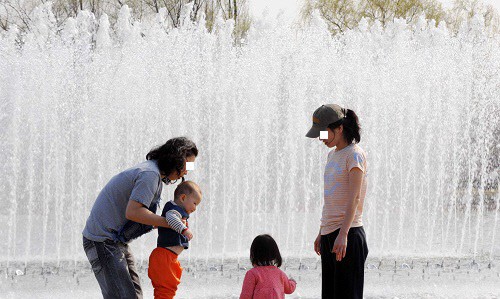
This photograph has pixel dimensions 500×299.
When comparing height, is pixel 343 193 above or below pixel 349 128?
below

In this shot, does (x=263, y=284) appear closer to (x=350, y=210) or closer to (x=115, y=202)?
(x=350, y=210)

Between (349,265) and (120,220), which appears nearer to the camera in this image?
(120,220)

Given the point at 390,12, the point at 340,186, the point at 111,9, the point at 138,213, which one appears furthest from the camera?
the point at 390,12

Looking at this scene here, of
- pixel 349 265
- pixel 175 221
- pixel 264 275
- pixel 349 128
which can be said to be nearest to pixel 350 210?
pixel 349 265

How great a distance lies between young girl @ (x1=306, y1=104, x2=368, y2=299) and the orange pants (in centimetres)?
73

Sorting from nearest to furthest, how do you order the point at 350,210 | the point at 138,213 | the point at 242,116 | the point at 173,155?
the point at 138,213
the point at 173,155
the point at 350,210
the point at 242,116

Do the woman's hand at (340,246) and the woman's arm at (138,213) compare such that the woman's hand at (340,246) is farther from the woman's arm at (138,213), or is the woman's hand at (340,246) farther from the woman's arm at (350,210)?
the woman's arm at (138,213)

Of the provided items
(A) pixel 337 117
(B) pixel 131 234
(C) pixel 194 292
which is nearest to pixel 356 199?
(A) pixel 337 117

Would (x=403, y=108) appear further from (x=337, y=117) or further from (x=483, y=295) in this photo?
(x=337, y=117)

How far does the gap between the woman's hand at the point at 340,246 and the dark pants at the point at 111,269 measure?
911mm

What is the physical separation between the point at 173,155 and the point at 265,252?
25.7 inches

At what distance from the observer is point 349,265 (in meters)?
3.60

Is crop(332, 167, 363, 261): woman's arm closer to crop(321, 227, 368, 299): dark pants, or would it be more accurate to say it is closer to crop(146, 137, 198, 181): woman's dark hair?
crop(321, 227, 368, 299): dark pants

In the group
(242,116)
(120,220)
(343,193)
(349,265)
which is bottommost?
(349,265)
